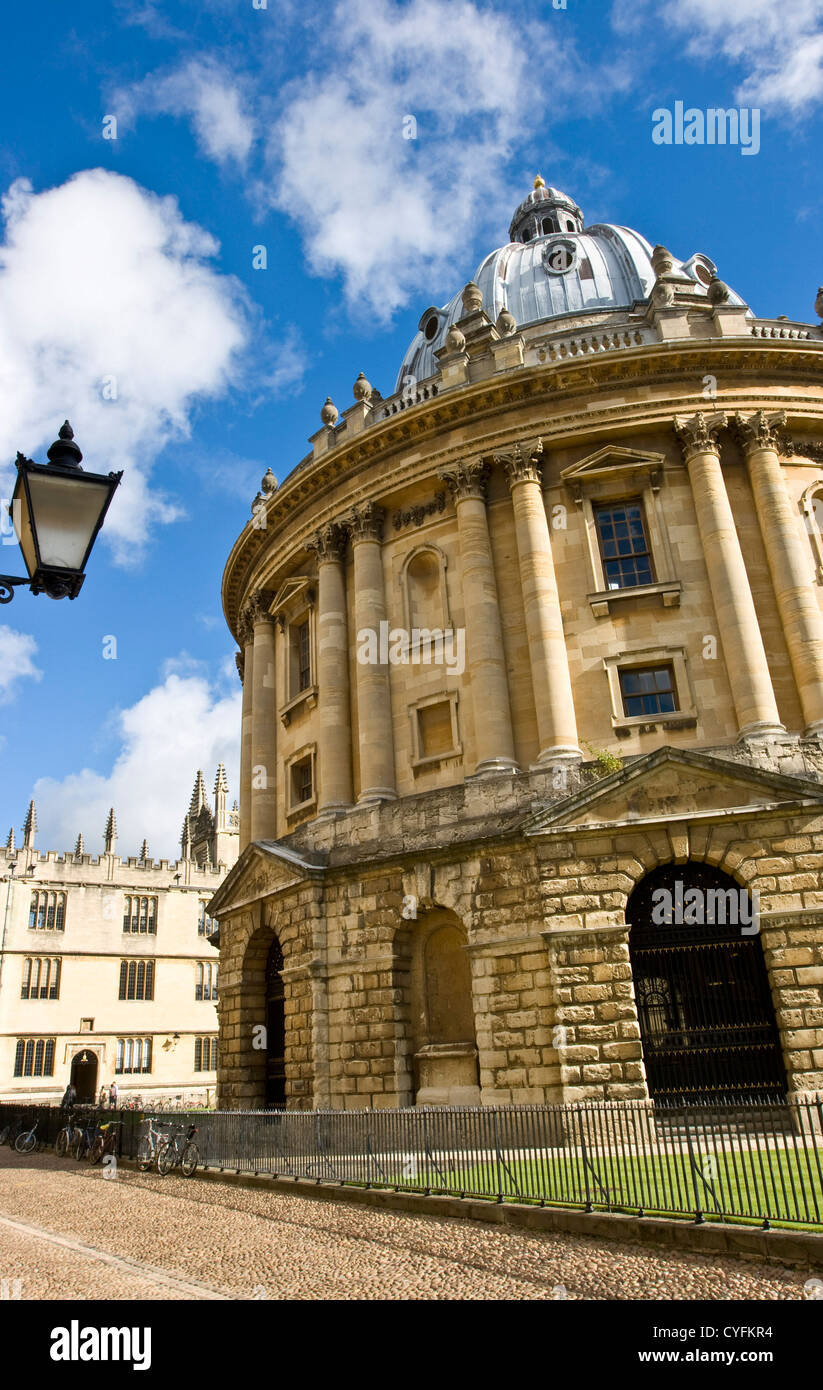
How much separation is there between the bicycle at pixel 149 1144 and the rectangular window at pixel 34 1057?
36.2m

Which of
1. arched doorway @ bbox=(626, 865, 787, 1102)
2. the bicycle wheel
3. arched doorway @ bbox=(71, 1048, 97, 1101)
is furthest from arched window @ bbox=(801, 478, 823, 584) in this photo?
arched doorway @ bbox=(71, 1048, 97, 1101)

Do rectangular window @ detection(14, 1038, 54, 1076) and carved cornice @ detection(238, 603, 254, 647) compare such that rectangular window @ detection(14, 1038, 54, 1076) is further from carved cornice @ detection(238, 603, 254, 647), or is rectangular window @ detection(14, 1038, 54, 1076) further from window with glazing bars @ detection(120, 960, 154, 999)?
carved cornice @ detection(238, 603, 254, 647)

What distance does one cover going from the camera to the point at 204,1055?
57.5m

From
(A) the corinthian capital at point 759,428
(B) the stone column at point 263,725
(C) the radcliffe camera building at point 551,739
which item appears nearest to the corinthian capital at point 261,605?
(B) the stone column at point 263,725

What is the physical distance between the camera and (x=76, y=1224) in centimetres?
1321

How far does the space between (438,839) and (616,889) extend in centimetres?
465

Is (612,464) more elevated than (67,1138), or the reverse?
(612,464)

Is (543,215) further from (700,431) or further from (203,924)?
(203,924)

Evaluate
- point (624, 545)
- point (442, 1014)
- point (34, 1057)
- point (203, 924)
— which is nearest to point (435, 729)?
point (624, 545)

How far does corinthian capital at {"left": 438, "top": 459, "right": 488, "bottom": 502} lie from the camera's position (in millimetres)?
24891

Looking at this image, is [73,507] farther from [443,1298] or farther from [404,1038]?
[404,1038]

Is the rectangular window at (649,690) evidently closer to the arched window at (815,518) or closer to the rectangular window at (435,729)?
the rectangular window at (435,729)

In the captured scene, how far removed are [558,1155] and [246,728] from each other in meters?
21.0

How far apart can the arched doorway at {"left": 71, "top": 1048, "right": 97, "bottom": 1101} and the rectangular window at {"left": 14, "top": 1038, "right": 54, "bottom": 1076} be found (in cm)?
168
